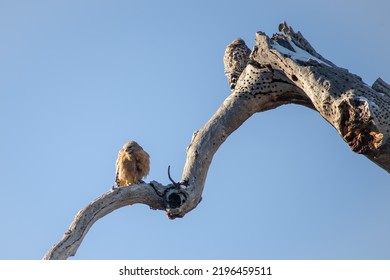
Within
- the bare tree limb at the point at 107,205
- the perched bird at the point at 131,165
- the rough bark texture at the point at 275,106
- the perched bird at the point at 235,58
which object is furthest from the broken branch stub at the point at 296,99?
the perched bird at the point at 131,165

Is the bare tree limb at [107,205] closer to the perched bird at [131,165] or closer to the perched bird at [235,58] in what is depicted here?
the perched bird at [235,58]

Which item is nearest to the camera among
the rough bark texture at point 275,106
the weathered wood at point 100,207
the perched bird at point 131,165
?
the weathered wood at point 100,207

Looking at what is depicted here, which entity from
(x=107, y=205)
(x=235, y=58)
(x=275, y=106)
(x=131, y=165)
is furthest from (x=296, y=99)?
(x=131, y=165)

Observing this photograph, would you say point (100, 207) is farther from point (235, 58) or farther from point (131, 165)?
point (235, 58)

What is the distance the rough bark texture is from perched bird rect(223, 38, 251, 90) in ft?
5.52

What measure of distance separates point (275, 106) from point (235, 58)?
7.81ft

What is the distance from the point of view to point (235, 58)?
1164 centimetres

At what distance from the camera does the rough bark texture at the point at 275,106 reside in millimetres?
7988

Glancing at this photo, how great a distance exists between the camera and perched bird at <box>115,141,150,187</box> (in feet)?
39.0

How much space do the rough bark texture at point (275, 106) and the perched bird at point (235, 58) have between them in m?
1.68

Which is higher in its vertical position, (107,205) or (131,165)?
(131,165)

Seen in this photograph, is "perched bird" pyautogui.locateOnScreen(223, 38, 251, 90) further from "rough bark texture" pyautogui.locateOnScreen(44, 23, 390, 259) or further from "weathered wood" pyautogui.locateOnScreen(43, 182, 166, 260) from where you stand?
"weathered wood" pyautogui.locateOnScreen(43, 182, 166, 260)

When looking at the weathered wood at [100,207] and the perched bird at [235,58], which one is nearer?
the weathered wood at [100,207]

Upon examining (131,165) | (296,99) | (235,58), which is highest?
(235,58)
